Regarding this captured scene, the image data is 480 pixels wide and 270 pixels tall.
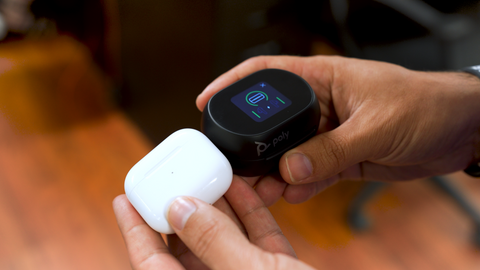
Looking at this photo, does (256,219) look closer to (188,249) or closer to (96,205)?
(188,249)

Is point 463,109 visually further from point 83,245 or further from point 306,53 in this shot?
point 83,245

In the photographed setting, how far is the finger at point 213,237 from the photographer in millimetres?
523

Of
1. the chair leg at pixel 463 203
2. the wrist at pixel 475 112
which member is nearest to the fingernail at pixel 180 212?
the wrist at pixel 475 112

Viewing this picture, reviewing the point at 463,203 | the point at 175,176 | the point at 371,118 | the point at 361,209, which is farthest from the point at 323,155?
the point at 463,203

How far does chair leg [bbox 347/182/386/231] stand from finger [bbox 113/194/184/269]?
3.12 ft

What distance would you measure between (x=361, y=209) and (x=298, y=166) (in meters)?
0.80

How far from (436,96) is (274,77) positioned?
1.26ft

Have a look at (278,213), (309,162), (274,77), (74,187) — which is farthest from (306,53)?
(74,187)

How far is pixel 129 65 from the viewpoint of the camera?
149cm

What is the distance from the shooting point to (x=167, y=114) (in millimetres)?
1411

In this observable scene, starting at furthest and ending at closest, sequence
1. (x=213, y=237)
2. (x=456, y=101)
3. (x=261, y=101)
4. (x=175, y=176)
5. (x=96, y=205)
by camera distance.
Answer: (x=96, y=205)
(x=456, y=101)
(x=261, y=101)
(x=175, y=176)
(x=213, y=237)

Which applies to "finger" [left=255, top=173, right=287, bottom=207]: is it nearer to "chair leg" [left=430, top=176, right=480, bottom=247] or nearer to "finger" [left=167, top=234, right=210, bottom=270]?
"finger" [left=167, top=234, right=210, bottom=270]

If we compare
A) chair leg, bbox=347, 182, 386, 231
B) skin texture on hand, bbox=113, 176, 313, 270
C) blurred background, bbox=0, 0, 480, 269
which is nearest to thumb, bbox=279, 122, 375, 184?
skin texture on hand, bbox=113, 176, 313, 270

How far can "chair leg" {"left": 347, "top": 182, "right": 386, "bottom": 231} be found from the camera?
1.35 m
